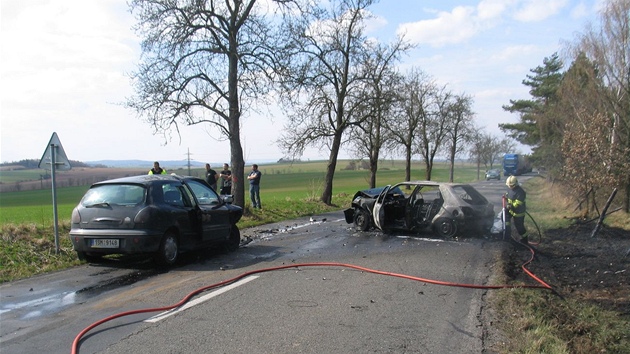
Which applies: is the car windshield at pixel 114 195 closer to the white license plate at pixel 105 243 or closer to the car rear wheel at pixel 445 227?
the white license plate at pixel 105 243

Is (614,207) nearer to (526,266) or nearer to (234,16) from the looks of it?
(526,266)

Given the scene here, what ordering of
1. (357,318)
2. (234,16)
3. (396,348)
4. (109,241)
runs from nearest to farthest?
1. (396,348)
2. (357,318)
3. (109,241)
4. (234,16)

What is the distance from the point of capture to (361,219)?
1377 centimetres

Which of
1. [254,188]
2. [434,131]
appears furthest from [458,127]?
[254,188]

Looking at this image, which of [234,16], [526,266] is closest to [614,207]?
[526,266]

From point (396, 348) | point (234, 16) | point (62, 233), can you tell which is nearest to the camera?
point (396, 348)

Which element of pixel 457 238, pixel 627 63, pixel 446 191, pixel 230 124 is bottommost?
pixel 457 238

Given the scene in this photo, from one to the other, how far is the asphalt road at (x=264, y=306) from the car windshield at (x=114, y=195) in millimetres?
1135

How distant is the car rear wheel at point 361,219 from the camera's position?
44.7 ft

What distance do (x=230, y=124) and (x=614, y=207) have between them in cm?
1440

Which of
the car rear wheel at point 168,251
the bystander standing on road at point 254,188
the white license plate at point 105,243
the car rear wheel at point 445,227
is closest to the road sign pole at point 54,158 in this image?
the white license plate at point 105,243

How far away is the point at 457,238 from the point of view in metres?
12.0

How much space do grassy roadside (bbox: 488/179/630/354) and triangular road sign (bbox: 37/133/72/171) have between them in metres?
8.34

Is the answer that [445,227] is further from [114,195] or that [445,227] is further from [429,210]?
[114,195]
